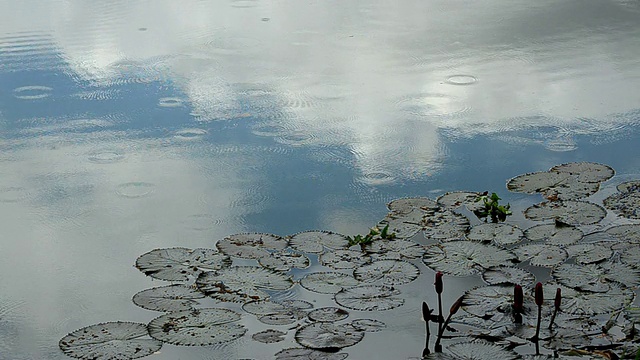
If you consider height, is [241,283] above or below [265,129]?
below

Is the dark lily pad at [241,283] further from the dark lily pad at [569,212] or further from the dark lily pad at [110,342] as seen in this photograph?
the dark lily pad at [569,212]

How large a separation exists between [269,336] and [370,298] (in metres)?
0.33

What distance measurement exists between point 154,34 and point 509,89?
2.38 m

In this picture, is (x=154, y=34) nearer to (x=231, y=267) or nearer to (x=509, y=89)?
(x=509, y=89)

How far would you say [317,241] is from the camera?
2.88 metres

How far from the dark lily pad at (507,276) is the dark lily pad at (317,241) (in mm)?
471

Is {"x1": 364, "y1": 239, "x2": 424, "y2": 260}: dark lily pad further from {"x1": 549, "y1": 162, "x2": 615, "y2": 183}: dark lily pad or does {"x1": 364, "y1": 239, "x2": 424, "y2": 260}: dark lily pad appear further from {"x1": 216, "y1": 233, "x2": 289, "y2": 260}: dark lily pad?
{"x1": 549, "y1": 162, "x2": 615, "y2": 183}: dark lily pad

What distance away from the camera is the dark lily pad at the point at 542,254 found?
270 centimetres

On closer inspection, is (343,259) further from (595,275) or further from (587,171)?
(587,171)

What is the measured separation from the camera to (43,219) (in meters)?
3.15

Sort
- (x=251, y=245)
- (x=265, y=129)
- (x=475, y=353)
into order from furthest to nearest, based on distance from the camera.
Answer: (x=265, y=129) < (x=251, y=245) < (x=475, y=353)

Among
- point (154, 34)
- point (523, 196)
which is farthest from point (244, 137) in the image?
point (154, 34)

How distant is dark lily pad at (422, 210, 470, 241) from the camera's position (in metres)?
2.91

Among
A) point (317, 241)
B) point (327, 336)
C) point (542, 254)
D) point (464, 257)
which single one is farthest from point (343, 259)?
point (542, 254)
